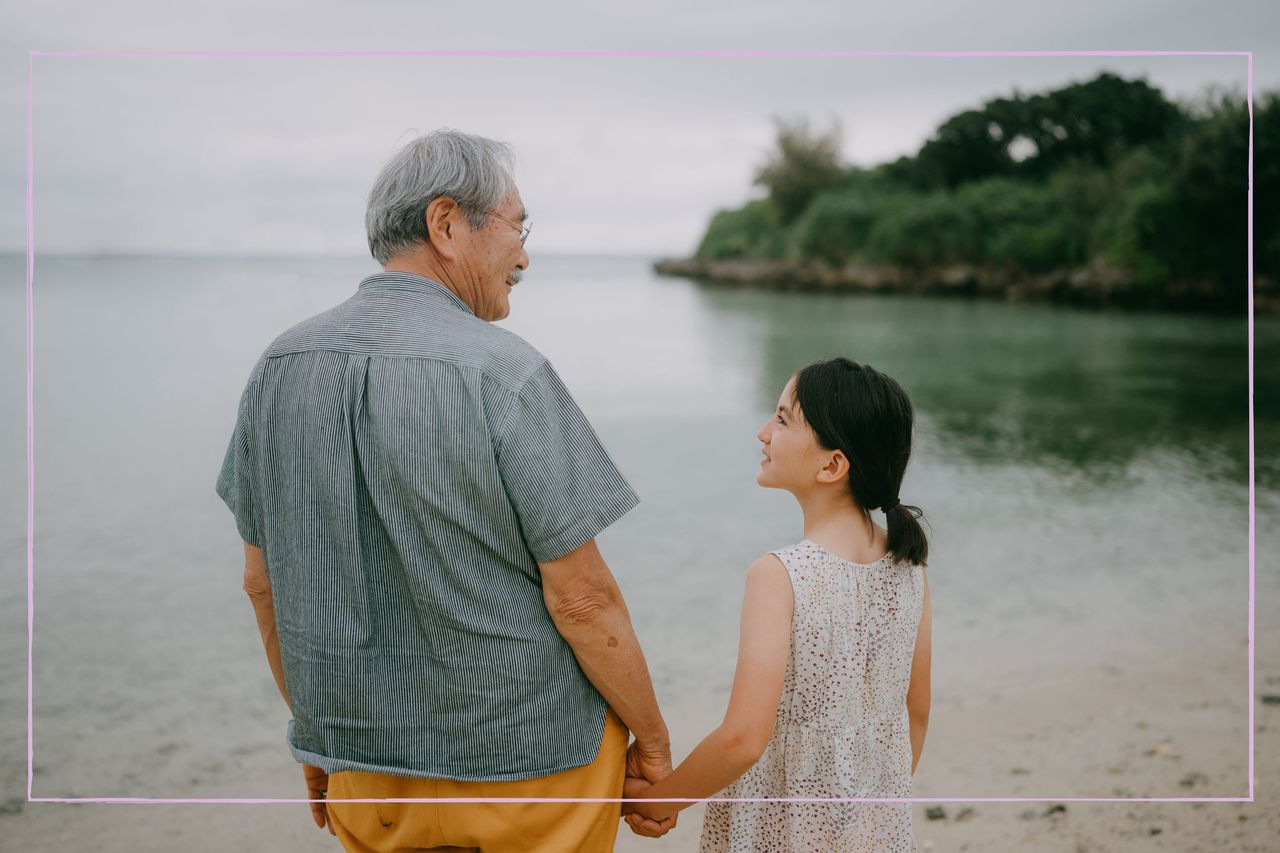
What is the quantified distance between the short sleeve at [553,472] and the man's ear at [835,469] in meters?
0.35

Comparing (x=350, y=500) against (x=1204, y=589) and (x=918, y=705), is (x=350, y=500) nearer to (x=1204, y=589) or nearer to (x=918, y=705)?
(x=918, y=705)

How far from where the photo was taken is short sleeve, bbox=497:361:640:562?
55.7 inches

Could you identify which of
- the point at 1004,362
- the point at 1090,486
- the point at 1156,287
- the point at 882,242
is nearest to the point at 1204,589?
the point at 1090,486

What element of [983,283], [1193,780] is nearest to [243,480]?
[1193,780]

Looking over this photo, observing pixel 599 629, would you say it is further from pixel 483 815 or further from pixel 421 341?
pixel 421 341

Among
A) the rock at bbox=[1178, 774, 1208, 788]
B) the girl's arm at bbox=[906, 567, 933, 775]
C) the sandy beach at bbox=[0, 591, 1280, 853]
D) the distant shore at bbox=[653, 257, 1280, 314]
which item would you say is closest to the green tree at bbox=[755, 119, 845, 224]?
the distant shore at bbox=[653, 257, 1280, 314]

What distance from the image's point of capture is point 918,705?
6.07ft

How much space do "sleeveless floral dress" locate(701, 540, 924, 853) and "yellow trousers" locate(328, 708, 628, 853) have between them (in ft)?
0.91

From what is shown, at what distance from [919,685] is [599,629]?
0.63 metres

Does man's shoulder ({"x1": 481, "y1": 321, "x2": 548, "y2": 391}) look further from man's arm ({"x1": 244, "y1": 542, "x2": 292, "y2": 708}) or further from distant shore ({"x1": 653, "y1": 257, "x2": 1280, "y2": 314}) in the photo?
distant shore ({"x1": 653, "y1": 257, "x2": 1280, "y2": 314})

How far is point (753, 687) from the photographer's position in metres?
1.57

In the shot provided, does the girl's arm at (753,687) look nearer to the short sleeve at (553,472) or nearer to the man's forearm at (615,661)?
the man's forearm at (615,661)

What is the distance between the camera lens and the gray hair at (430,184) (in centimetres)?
152

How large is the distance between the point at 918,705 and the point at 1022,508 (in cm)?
705
